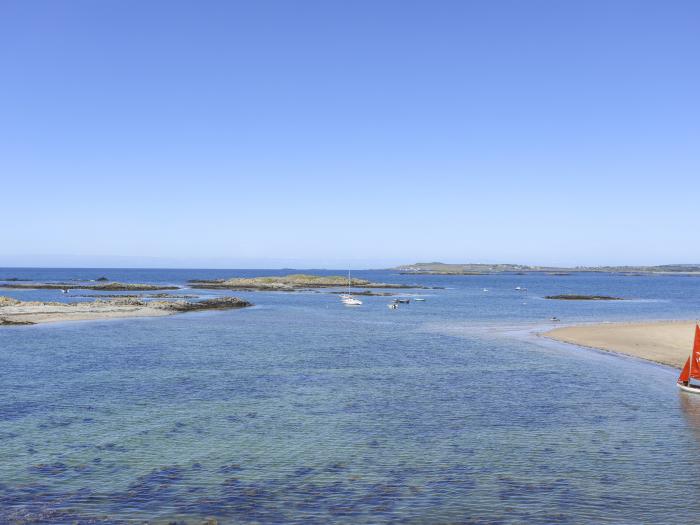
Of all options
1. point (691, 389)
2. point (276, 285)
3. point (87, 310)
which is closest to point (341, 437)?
point (691, 389)

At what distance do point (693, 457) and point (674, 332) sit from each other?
4014cm

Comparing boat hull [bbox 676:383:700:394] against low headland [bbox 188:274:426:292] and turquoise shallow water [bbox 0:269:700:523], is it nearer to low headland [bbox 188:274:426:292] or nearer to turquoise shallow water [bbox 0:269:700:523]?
turquoise shallow water [bbox 0:269:700:523]

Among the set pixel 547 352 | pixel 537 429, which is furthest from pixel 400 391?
pixel 547 352

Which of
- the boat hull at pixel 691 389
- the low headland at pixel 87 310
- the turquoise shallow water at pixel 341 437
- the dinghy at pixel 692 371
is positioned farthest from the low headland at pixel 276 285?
the boat hull at pixel 691 389

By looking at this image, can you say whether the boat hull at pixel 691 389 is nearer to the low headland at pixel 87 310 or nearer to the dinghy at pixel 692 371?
the dinghy at pixel 692 371

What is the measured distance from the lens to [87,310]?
2985 inches

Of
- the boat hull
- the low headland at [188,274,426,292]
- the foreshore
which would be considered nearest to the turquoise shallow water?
the boat hull

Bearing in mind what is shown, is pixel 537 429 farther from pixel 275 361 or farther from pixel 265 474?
pixel 275 361

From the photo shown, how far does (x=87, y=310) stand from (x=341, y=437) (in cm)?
6325

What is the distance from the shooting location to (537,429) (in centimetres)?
2305

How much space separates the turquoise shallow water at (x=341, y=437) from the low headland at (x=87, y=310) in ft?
74.5

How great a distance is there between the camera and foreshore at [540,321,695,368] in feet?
139

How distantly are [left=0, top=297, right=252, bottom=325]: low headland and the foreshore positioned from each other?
4942cm

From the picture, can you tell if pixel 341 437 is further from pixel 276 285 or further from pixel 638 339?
pixel 276 285
